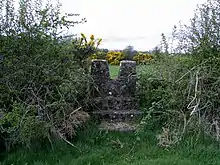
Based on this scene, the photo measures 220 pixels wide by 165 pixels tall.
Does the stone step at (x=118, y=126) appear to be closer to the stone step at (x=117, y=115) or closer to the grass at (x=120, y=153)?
the stone step at (x=117, y=115)

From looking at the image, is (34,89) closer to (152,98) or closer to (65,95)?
(65,95)

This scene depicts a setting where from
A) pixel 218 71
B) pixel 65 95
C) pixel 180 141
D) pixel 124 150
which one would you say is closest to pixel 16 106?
pixel 65 95

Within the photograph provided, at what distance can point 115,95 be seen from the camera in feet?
25.2

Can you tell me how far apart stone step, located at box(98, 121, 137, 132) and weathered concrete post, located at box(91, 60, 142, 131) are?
0.16m

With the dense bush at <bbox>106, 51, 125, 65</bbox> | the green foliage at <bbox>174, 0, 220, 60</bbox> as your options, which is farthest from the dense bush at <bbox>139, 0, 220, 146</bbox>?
the dense bush at <bbox>106, 51, 125, 65</bbox>

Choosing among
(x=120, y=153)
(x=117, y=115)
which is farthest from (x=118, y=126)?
(x=120, y=153)

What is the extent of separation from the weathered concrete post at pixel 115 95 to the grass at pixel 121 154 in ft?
4.21

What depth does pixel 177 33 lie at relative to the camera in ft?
23.8

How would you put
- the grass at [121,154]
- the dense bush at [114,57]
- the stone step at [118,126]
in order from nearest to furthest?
1. the grass at [121,154]
2. the stone step at [118,126]
3. the dense bush at [114,57]

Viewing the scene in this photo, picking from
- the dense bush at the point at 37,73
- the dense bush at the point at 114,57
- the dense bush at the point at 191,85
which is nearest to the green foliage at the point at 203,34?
the dense bush at the point at 191,85

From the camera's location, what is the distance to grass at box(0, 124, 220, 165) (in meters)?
4.91

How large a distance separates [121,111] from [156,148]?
2.02 metres

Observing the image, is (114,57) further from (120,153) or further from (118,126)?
(120,153)

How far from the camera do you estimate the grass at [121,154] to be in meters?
4.91
